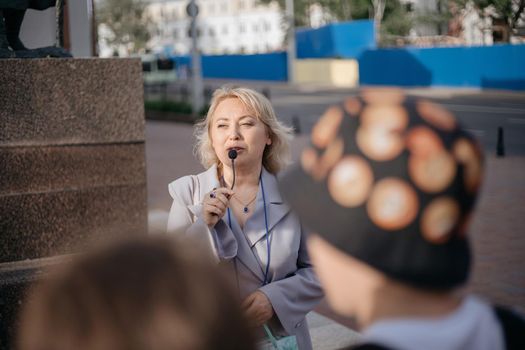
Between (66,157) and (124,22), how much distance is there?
60.0 metres

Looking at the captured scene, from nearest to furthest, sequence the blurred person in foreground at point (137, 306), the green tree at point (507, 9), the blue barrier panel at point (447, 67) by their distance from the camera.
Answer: the blurred person in foreground at point (137, 306), the green tree at point (507, 9), the blue barrier panel at point (447, 67)

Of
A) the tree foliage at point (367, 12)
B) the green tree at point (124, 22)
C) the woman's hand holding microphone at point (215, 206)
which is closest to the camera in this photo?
the woman's hand holding microphone at point (215, 206)

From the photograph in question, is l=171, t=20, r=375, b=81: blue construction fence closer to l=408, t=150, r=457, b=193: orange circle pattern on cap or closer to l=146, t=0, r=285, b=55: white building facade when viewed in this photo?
l=146, t=0, r=285, b=55: white building facade

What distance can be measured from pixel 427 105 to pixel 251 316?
1.62m

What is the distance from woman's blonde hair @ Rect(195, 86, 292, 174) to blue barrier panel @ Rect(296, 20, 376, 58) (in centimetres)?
4258

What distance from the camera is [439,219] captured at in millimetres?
1334

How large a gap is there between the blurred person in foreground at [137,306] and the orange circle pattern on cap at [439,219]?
0.38 metres

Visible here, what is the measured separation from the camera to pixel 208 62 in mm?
63906

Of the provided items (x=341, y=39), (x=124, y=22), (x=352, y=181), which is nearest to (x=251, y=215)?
(x=352, y=181)

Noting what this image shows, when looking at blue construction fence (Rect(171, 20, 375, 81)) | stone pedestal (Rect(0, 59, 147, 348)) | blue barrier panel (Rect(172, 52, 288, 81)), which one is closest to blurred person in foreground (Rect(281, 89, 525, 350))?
stone pedestal (Rect(0, 59, 147, 348))

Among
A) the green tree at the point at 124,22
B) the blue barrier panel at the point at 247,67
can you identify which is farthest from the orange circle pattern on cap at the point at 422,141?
the green tree at the point at 124,22

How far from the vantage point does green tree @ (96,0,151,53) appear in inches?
2442

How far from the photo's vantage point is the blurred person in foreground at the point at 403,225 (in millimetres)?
1333

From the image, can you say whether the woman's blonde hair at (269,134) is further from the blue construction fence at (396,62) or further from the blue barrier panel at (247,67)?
the blue barrier panel at (247,67)
